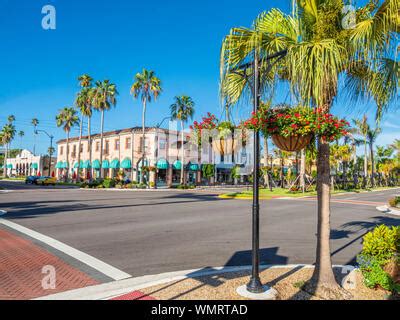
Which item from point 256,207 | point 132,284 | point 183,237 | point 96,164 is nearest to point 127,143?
point 96,164

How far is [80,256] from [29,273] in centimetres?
143

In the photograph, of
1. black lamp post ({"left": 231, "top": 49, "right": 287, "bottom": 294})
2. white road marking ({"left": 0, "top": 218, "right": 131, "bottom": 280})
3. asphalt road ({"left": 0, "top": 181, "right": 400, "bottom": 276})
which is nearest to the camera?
black lamp post ({"left": 231, "top": 49, "right": 287, "bottom": 294})

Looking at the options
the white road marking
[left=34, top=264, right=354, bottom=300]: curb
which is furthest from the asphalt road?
[left=34, top=264, right=354, bottom=300]: curb

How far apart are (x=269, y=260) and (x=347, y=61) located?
468 cm

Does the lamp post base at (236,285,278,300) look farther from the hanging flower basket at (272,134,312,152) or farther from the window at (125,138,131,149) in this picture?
the window at (125,138,131,149)

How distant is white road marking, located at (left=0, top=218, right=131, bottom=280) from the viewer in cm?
585

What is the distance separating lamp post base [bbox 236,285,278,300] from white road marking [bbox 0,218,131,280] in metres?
2.30

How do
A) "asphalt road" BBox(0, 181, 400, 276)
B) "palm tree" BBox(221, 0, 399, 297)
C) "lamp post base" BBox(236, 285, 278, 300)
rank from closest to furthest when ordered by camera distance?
"palm tree" BBox(221, 0, 399, 297) < "lamp post base" BBox(236, 285, 278, 300) < "asphalt road" BBox(0, 181, 400, 276)

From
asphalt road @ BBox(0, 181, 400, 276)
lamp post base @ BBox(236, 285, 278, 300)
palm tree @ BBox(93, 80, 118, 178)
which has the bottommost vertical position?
asphalt road @ BBox(0, 181, 400, 276)

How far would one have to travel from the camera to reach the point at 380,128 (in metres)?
4.86

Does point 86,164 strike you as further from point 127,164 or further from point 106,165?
point 127,164

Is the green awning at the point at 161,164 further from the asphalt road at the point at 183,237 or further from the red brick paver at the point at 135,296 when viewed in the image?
the red brick paver at the point at 135,296

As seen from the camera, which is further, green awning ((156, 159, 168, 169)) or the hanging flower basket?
green awning ((156, 159, 168, 169))
